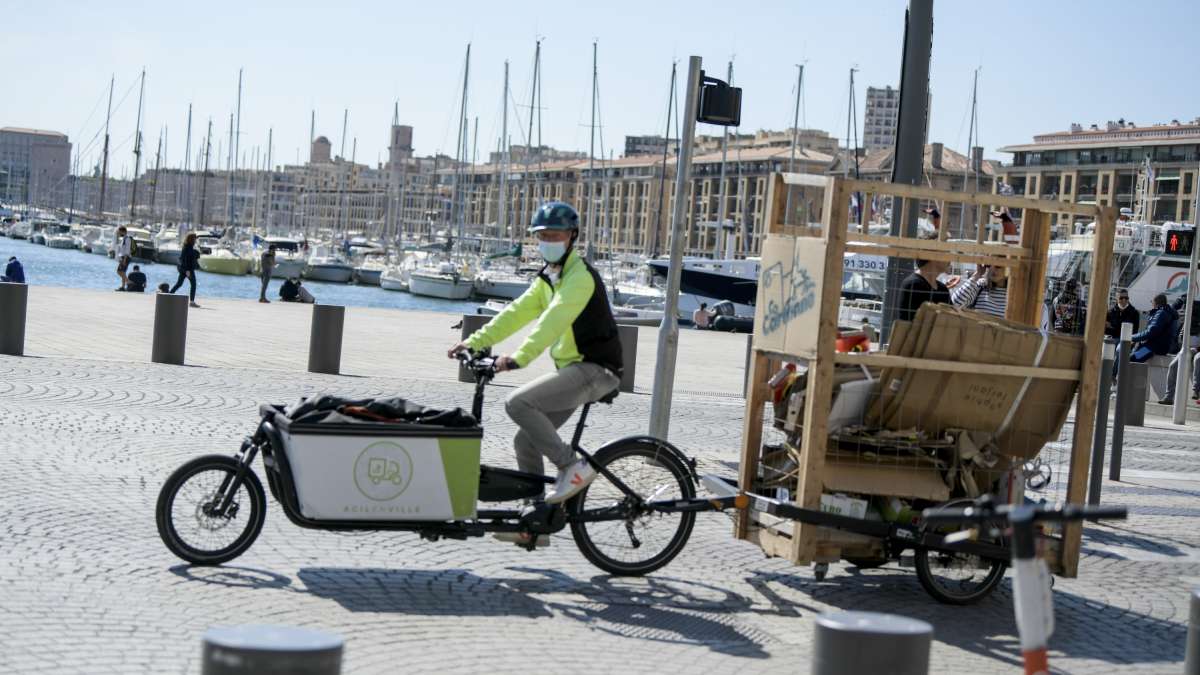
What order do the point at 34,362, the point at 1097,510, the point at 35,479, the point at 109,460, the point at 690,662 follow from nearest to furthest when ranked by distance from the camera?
1. the point at 1097,510
2. the point at 690,662
3. the point at 35,479
4. the point at 109,460
5. the point at 34,362

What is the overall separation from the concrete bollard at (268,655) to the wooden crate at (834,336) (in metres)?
4.20

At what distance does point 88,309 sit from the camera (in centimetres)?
2700

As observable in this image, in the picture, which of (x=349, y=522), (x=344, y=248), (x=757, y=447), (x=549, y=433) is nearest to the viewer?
(x=349, y=522)

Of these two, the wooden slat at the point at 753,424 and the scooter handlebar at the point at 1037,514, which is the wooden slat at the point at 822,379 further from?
the scooter handlebar at the point at 1037,514

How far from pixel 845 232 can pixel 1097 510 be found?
3.87 m

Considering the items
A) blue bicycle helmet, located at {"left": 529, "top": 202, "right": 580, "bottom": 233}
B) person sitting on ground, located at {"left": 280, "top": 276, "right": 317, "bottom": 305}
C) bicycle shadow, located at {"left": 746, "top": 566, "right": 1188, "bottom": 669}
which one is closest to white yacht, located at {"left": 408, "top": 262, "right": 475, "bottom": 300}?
person sitting on ground, located at {"left": 280, "top": 276, "right": 317, "bottom": 305}

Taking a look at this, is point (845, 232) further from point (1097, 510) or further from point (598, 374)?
point (1097, 510)

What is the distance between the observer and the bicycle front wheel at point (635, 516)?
7.46 metres

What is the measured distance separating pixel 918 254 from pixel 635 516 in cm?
206

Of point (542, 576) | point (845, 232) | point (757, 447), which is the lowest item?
point (542, 576)

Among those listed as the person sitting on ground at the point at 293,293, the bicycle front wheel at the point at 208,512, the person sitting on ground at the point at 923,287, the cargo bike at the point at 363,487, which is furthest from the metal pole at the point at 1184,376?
the person sitting on ground at the point at 293,293

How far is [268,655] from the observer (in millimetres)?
3283

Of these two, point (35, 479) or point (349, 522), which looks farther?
point (35, 479)

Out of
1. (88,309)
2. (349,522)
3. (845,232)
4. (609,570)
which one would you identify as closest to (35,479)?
(349,522)
